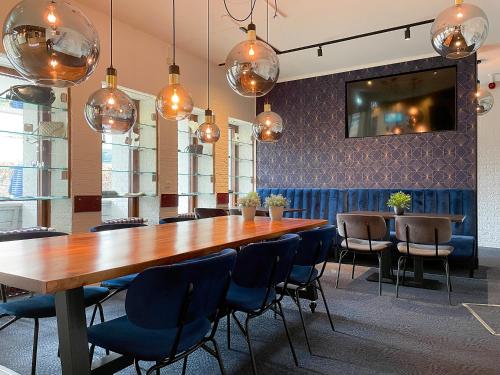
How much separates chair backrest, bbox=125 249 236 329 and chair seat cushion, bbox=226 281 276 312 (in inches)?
22.0

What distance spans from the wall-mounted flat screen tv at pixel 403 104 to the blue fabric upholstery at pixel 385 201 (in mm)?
1023

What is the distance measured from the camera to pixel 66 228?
4.19 metres

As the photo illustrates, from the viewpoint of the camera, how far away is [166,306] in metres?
1.48

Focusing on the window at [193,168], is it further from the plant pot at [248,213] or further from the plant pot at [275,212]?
the plant pot at [275,212]

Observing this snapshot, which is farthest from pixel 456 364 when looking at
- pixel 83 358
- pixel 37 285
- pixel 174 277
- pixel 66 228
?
pixel 66 228

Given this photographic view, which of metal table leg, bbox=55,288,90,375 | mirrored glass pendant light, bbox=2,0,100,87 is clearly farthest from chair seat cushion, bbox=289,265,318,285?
mirrored glass pendant light, bbox=2,0,100,87

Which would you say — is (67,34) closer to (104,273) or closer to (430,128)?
(104,273)

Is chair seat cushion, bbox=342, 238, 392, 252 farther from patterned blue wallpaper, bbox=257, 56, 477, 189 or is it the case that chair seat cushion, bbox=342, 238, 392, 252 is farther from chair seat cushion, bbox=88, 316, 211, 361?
chair seat cushion, bbox=88, 316, 211, 361

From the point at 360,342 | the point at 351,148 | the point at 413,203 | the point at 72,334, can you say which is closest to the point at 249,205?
Result: the point at 360,342

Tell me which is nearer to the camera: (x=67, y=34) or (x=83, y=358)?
(x=83, y=358)

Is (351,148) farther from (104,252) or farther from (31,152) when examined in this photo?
(104,252)

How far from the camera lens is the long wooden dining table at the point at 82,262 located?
1432 mm

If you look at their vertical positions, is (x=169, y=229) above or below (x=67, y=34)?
below

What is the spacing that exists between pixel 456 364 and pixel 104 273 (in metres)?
2.28
